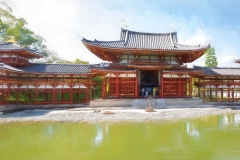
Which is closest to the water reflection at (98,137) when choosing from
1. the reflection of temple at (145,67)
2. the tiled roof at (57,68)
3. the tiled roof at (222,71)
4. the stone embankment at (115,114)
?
the stone embankment at (115,114)

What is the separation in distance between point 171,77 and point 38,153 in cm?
1723

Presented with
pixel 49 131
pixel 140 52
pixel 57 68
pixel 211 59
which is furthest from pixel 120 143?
pixel 211 59

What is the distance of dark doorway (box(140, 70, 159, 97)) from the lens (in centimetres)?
2259

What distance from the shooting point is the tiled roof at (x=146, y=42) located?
20805mm

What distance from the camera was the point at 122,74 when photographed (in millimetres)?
20391

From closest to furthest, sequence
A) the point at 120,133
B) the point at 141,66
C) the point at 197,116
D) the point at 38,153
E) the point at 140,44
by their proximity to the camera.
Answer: the point at 38,153 → the point at 120,133 → the point at 197,116 → the point at 141,66 → the point at 140,44

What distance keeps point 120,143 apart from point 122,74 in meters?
12.8

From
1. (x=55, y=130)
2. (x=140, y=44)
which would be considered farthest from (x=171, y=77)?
(x=55, y=130)

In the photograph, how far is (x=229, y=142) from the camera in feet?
26.4

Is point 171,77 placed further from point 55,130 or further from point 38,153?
point 38,153

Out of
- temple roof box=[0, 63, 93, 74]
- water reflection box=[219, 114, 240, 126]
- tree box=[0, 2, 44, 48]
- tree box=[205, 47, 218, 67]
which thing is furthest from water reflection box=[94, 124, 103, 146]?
tree box=[205, 47, 218, 67]

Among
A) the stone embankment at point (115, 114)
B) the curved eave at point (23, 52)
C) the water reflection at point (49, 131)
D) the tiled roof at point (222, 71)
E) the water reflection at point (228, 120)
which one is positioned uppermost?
the curved eave at point (23, 52)

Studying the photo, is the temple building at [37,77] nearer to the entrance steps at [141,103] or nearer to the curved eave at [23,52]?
the curved eave at [23,52]

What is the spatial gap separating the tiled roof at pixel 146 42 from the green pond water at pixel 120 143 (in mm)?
11840
